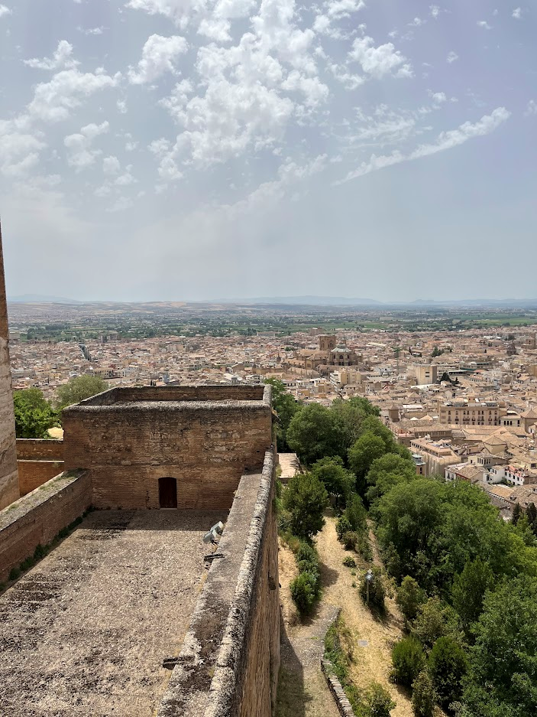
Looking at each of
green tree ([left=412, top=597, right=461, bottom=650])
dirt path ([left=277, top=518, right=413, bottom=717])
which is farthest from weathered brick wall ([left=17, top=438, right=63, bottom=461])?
green tree ([left=412, top=597, right=461, bottom=650])

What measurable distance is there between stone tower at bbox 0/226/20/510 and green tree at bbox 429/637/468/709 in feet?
40.1

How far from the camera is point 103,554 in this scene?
7312 mm

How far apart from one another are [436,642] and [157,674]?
13220 mm

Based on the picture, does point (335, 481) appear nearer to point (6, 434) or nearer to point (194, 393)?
point (194, 393)

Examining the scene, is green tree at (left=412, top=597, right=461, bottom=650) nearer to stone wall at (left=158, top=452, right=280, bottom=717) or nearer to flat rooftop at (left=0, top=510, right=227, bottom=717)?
flat rooftop at (left=0, top=510, right=227, bottom=717)

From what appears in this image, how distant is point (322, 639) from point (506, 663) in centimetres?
471

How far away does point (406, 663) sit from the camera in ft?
46.8

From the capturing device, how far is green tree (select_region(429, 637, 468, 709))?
48.2 feet

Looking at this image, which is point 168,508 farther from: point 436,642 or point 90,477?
point 436,642

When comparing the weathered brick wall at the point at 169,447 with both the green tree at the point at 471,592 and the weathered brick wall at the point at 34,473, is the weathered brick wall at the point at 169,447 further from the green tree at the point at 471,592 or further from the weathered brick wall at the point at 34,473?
the green tree at the point at 471,592

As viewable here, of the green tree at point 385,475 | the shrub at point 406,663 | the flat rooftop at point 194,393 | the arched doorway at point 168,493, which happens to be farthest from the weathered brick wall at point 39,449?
the green tree at point 385,475

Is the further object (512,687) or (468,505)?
(468,505)

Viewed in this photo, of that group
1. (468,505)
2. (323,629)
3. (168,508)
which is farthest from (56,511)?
(468,505)

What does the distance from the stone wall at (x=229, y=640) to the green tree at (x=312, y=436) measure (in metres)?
25.7
